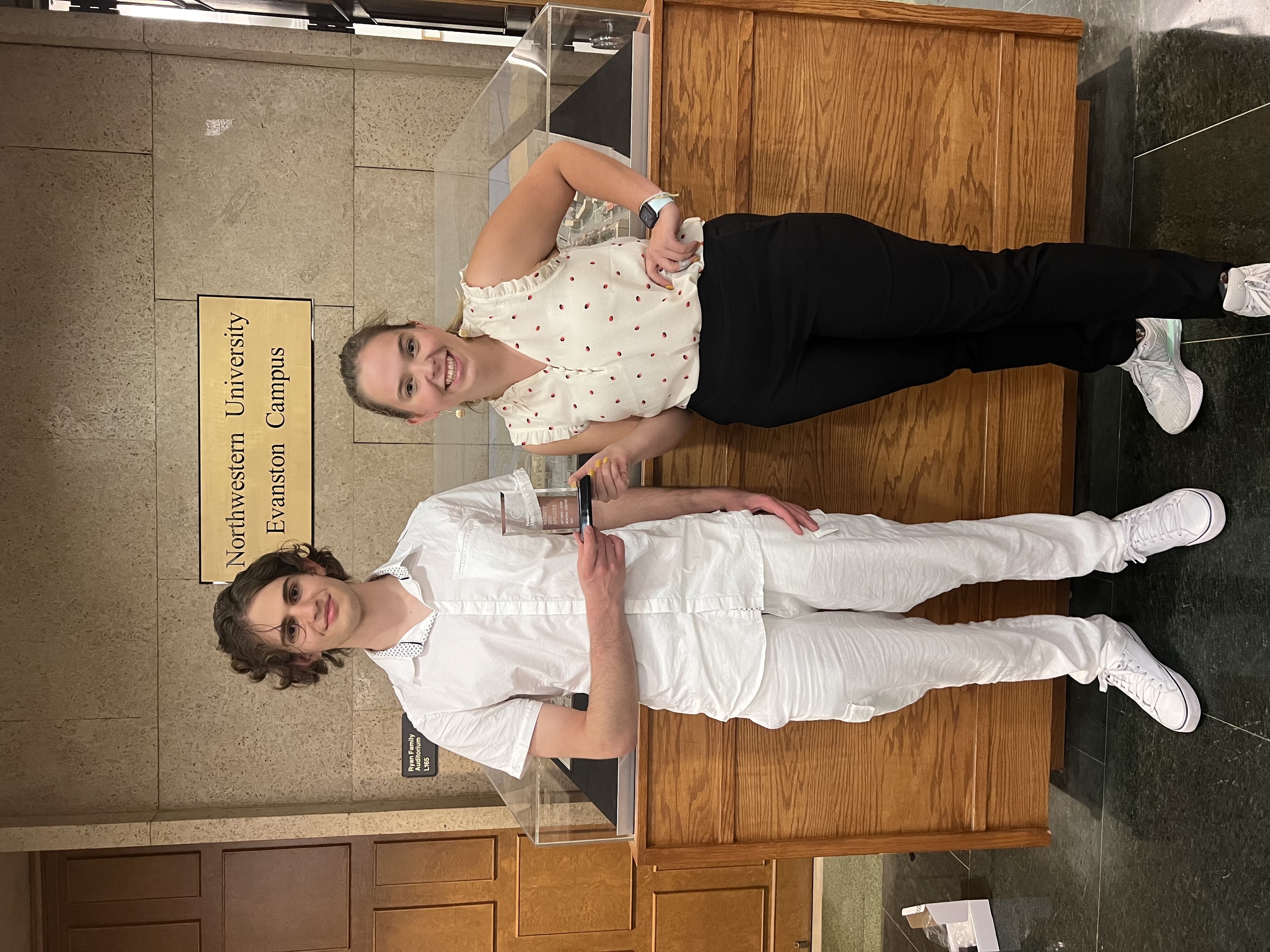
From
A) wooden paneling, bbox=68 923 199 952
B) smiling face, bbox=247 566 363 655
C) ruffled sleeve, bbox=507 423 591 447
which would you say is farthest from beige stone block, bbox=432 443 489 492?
wooden paneling, bbox=68 923 199 952

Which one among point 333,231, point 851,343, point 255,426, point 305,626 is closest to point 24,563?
point 255,426

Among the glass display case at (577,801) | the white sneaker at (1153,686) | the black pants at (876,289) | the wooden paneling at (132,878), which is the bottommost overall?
the wooden paneling at (132,878)

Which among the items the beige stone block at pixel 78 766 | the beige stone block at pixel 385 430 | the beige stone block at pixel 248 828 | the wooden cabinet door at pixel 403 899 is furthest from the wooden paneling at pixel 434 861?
the beige stone block at pixel 385 430

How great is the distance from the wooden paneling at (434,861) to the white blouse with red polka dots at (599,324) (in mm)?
2432

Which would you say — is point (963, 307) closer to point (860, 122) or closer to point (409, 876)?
point (860, 122)

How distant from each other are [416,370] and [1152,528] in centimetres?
181

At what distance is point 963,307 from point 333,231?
2.25 meters

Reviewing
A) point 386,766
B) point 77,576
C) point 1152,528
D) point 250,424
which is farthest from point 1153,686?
point 77,576

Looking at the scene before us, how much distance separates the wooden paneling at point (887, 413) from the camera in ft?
8.02

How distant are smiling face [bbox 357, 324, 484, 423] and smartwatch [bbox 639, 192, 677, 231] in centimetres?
49

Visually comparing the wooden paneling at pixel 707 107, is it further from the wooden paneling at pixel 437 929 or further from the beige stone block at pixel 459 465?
the wooden paneling at pixel 437 929

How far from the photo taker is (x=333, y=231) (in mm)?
3160

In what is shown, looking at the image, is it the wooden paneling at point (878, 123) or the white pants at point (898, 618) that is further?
the wooden paneling at point (878, 123)

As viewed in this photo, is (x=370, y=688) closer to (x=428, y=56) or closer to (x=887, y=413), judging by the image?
(x=887, y=413)
